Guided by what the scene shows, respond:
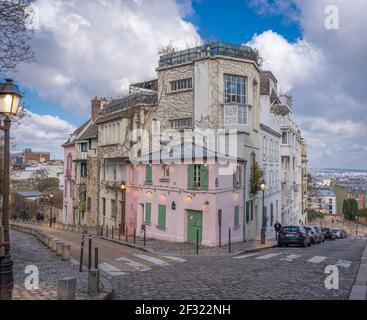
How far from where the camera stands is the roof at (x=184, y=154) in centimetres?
2323

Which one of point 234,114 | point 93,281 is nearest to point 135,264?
point 93,281

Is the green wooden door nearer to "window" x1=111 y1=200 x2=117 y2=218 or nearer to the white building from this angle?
the white building

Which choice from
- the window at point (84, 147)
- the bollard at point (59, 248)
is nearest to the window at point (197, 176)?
the bollard at point (59, 248)

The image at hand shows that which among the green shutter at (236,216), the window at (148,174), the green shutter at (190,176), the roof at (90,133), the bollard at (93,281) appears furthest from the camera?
the roof at (90,133)

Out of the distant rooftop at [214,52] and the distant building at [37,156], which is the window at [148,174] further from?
the distant building at [37,156]

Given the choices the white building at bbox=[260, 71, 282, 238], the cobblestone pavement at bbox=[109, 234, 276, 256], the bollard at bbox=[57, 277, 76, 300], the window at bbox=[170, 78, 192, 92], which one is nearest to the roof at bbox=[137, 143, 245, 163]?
the window at bbox=[170, 78, 192, 92]

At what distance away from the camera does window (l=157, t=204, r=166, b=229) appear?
25453 millimetres

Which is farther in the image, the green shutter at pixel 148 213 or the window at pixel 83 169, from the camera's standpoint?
the window at pixel 83 169

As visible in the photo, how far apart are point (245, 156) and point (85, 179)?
61.2 ft

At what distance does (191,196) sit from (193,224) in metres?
1.57

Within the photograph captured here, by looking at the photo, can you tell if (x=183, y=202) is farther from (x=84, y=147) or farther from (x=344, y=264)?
(x=84, y=147)

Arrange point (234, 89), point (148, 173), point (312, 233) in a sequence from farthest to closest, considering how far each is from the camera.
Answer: point (312, 233) < point (234, 89) < point (148, 173)

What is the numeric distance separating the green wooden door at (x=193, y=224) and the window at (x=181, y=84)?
30.1ft

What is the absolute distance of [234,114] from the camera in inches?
Result: 1068
